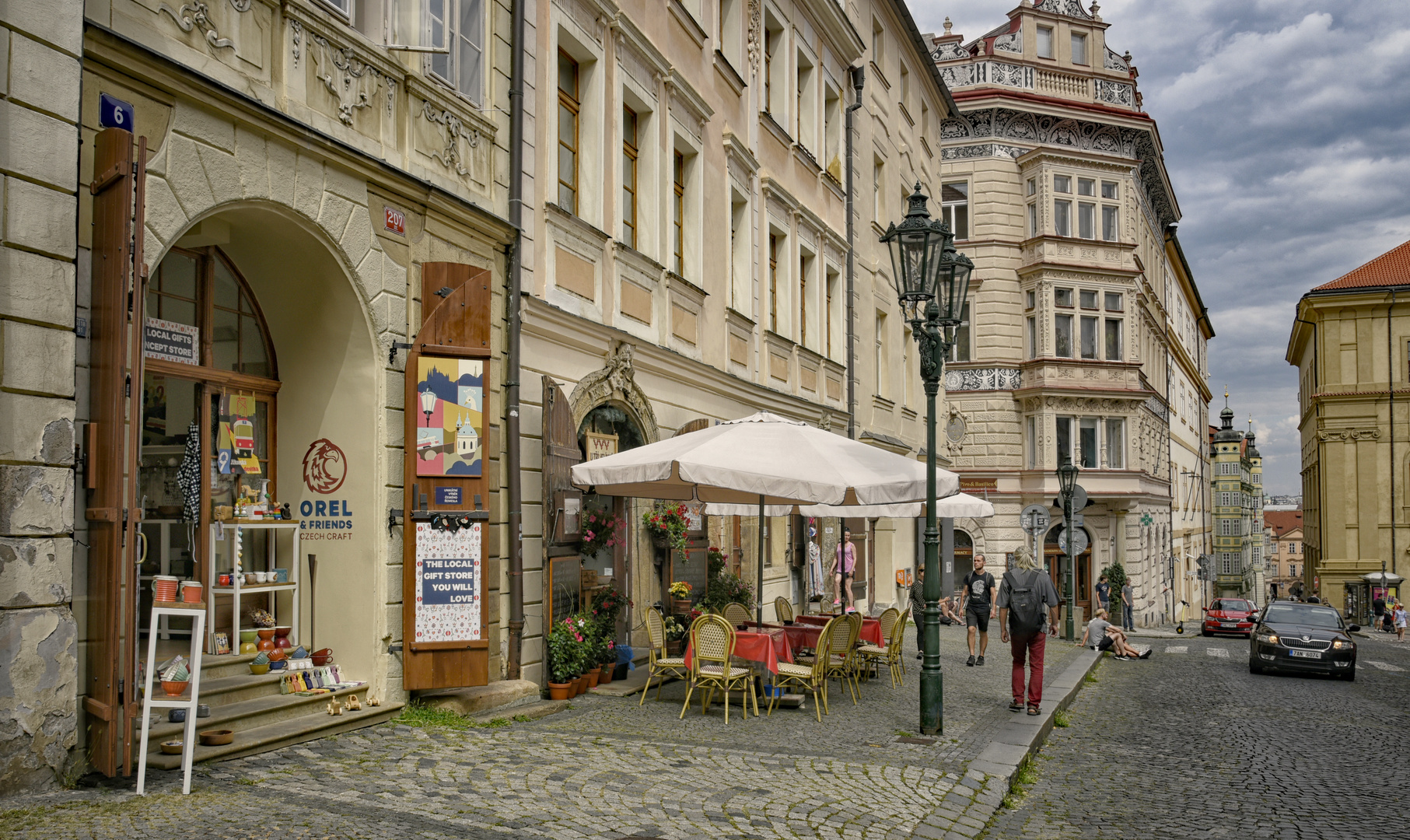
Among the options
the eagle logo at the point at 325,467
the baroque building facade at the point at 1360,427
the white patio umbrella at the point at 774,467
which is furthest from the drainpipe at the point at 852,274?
the baroque building facade at the point at 1360,427

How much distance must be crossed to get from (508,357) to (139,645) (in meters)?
4.25

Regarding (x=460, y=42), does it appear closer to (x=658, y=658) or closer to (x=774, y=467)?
(x=774, y=467)

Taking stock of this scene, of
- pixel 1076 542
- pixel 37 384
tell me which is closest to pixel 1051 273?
pixel 1076 542

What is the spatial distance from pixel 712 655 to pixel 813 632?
2.66 m

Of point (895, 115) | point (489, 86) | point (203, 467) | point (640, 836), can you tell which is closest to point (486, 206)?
point (489, 86)

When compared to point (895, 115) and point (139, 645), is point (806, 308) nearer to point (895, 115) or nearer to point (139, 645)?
point (895, 115)

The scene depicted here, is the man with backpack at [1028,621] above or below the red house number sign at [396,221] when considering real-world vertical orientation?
below

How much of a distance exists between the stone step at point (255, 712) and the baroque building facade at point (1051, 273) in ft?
104

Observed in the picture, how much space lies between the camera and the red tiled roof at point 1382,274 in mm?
51625

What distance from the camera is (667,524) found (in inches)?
568

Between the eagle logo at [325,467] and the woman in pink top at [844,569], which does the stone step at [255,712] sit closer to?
the eagle logo at [325,467]

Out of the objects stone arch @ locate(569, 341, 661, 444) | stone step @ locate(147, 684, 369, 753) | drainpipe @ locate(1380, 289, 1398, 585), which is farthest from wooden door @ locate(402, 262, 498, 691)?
drainpipe @ locate(1380, 289, 1398, 585)

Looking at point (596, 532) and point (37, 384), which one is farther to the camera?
point (596, 532)

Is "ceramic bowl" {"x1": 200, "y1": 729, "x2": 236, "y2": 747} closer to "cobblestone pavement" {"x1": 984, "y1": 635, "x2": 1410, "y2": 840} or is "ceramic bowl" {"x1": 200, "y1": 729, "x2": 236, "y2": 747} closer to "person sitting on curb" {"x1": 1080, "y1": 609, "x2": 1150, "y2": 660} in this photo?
"cobblestone pavement" {"x1": 984, "y1": 635, "x2": 1410, "y2": 840}
